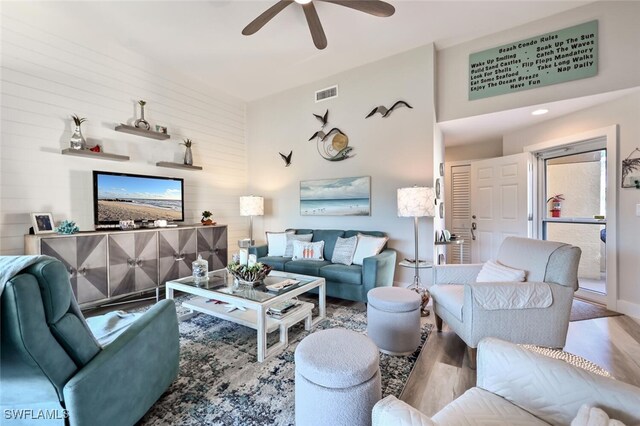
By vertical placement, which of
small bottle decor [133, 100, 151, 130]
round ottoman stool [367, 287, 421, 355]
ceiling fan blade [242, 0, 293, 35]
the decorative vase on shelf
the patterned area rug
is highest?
ceiling fan blade [242, 0, 293, 35]

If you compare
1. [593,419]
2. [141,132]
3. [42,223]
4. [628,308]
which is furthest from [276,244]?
[628,308]

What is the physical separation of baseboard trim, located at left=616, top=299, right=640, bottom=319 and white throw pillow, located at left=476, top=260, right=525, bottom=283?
1.88m

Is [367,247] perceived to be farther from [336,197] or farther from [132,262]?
[132,262]

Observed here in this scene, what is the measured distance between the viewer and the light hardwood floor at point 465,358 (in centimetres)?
170

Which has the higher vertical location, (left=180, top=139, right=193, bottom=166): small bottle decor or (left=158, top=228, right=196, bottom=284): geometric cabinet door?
(left=180, top=139, right=193, bottom=166): small bottle decor

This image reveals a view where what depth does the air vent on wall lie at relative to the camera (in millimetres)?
4316

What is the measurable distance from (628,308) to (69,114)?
6.57m

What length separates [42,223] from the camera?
114 inches

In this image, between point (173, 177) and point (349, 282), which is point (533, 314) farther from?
point (173, 177)

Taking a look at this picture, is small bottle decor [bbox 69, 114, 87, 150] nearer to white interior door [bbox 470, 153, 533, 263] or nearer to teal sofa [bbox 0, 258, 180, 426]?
teal sofa [bbox 0, 258, 180, 426]

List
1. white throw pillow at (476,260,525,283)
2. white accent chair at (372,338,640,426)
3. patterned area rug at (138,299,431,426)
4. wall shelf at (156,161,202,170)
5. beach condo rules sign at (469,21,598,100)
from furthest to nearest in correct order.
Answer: wall shelf at (156,161,202,170)
beach condo rules sign at (469,21,598,100)
white throw pillow at (476,260,525,283)
patterned area rug at (138,299,431,426)
white accent chair at (372,338,640,426)

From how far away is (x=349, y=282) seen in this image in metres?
3.18

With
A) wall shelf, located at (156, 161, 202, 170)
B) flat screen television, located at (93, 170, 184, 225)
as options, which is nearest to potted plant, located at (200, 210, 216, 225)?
flat screen television, located at (93, 170, 184, 225)

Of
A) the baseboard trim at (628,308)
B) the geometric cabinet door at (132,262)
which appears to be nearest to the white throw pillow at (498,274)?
the baseboard trim at (628,308)
